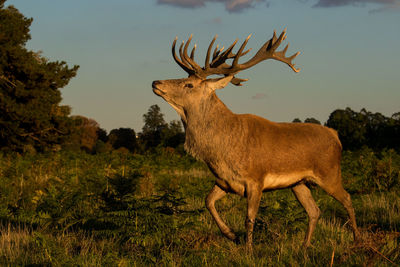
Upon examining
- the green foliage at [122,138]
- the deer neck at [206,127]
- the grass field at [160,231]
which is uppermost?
the green foliage at [122,138]

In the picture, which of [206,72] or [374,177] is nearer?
[206,72]

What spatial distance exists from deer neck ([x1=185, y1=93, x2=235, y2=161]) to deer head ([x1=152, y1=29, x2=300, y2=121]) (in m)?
0.11

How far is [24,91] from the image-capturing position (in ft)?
68.3

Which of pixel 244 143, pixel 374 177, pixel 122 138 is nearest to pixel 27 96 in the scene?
pixel 374 177

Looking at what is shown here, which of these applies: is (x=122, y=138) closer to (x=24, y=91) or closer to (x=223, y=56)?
(x=24, y=91)

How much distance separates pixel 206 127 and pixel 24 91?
17.4 metres

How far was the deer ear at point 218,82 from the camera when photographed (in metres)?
5.94

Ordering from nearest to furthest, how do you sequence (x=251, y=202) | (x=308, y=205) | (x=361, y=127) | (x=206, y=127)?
(x=251, y=202) < (x=206, y=127) < (x=308, y=205) < (x=361, y=127)

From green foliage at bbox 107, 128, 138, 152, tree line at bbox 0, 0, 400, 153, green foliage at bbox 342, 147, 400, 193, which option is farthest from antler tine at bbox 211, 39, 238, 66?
green foliage at bbox 107, 128, 138, 152

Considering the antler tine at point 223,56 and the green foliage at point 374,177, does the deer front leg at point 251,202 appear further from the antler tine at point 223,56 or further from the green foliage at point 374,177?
the green foliage at point 374,177

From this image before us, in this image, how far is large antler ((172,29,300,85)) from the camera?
20.2ft

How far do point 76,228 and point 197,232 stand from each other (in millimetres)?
1808

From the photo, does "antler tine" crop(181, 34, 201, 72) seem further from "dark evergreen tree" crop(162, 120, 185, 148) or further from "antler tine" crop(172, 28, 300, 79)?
"dark evergreen tree" crop(162, 120, 185, 148)

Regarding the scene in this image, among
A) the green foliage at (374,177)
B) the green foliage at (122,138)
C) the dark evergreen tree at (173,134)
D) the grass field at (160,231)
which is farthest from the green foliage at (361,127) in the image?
the grass field at (160,231)
